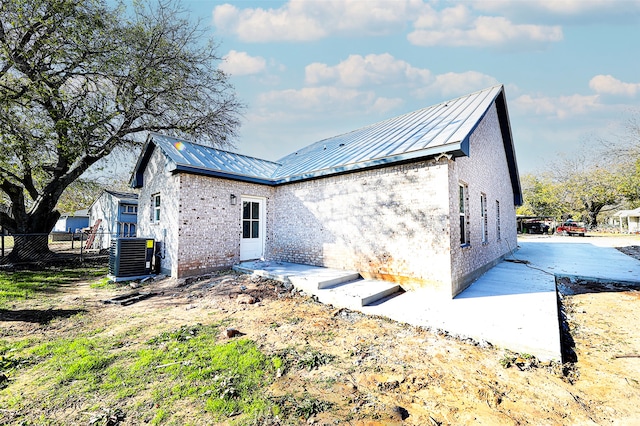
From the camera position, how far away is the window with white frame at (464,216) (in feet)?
22.8

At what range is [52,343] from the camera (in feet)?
12.8

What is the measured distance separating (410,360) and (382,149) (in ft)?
17.3

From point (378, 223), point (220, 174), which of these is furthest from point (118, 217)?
point (378, 223)

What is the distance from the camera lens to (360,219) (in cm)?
721

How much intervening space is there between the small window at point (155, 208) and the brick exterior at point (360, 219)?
0.19 metres

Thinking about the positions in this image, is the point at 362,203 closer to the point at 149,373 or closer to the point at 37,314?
the point at 149,373

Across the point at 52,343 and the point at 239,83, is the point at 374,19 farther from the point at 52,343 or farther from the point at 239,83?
the point at 52,343

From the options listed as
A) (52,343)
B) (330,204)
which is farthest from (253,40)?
(52,343)

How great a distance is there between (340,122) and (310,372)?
53.6ft

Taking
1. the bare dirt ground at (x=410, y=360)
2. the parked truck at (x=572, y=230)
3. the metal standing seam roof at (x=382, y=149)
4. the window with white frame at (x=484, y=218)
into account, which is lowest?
the bare dirt ground at (x=410, y=360)

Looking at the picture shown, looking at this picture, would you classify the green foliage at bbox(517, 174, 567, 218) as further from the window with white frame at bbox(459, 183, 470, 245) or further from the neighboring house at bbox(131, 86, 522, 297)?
the window with white frame at bbox(459, 183, 470, 245)

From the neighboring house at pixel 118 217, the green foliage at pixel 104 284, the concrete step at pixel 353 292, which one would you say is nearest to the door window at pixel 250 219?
the concrete step at pixel 353 292

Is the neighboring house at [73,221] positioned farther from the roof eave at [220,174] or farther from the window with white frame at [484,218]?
the window with white frame at [484,218]

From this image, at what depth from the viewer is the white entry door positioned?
924cm
